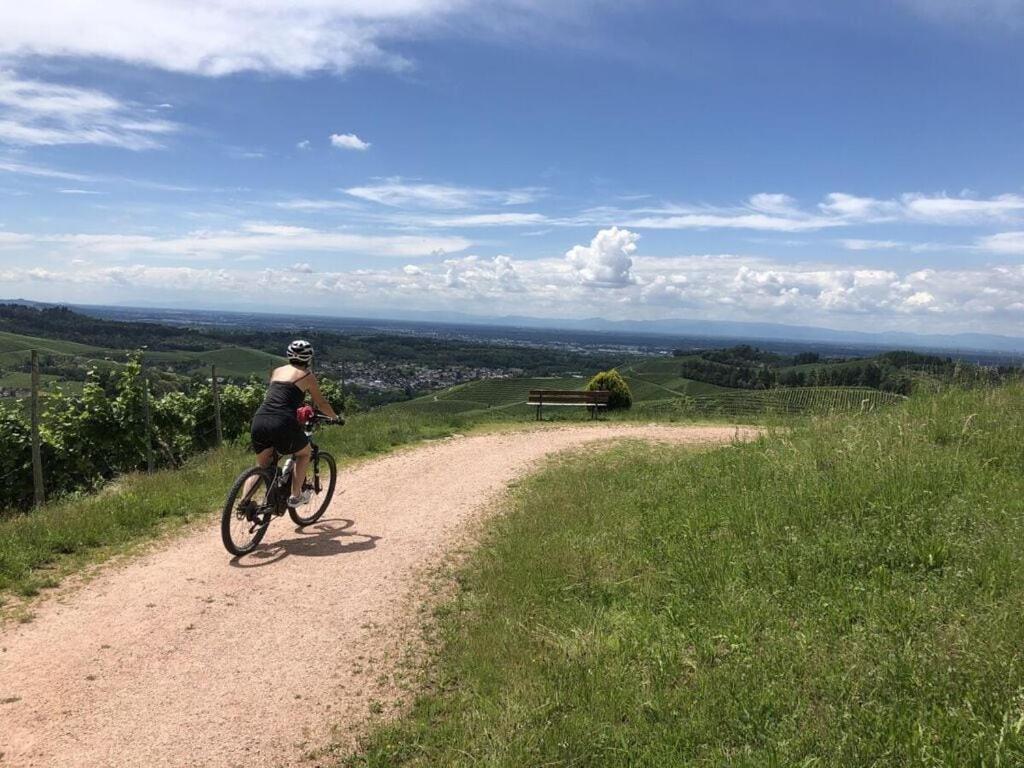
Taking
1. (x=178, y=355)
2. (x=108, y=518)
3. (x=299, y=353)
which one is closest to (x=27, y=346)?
(x=178, y=355)

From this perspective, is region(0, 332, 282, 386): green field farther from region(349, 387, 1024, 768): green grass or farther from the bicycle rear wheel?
region(349, 387, 1024, 768): green grass

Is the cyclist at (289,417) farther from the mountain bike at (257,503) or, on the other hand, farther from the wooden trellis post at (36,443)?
the wooden trellis post at (36,443)

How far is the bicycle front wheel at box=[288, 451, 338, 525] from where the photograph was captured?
742cm

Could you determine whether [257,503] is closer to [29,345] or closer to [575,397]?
[575,397]

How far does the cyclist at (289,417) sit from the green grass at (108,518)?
1.76m

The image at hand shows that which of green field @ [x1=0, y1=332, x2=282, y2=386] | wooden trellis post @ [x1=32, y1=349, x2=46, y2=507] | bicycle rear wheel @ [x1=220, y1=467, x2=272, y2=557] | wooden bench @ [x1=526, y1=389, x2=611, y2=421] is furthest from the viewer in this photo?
green field @ [x1=0, y1=332, x2=282, y2=386]

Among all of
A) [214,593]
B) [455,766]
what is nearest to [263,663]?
[214,593]

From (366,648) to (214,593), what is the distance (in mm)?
1746

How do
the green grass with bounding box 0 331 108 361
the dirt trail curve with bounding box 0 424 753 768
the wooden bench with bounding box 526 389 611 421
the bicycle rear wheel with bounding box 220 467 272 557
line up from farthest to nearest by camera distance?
the green grass with bounding box 0 331 108 361
the wooden bench with bounding box 526 389 611 421
the bicycle rear wheel with bounding box 220 467 272 557
the dirt trail curve with bounding box 0 424 753 768

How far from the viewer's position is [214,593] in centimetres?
547

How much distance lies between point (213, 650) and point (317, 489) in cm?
323

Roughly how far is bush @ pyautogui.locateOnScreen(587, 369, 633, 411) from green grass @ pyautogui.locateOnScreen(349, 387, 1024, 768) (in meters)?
13.6

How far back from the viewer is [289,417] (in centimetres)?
667

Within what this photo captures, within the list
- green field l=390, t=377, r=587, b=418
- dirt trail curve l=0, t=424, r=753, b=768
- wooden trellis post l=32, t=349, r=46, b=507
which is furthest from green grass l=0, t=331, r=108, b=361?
dirt trail curve l=0, t=424, r=753, b=768
